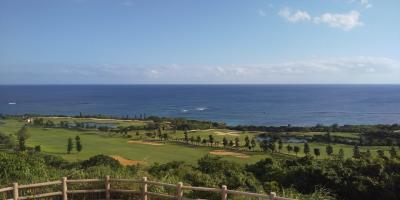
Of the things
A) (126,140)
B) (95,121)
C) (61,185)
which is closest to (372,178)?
(61,185)

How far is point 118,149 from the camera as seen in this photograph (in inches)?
2532

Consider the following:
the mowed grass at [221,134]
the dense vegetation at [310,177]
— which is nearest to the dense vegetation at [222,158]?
the dense vegetation at [310,177]

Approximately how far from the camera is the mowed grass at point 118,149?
56406 mm

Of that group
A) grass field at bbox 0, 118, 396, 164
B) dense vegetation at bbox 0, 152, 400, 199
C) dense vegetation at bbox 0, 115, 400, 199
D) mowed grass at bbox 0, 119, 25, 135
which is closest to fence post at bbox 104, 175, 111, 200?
dense vegetation at bbox 0, 115, 400, 199

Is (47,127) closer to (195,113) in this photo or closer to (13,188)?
(195,113)

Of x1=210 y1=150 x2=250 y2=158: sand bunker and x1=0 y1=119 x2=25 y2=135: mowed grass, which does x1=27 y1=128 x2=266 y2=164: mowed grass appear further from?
x1=0 y1=119 x2=25 y2=135: mowed grass

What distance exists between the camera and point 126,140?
7481 cm

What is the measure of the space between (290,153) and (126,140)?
28.0m

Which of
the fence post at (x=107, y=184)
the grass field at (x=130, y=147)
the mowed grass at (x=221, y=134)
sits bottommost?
the mowed grass at (x=221, y=134)

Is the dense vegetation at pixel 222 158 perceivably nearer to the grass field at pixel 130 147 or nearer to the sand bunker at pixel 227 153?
the grass field at pixel 130 147

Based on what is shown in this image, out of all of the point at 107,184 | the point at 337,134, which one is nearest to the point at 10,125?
the point at 337,134

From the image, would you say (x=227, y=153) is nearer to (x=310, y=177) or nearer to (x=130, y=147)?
(x=130, y=147)

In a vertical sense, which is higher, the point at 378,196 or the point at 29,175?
the point at 29,175

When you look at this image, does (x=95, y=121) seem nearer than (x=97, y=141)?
No
